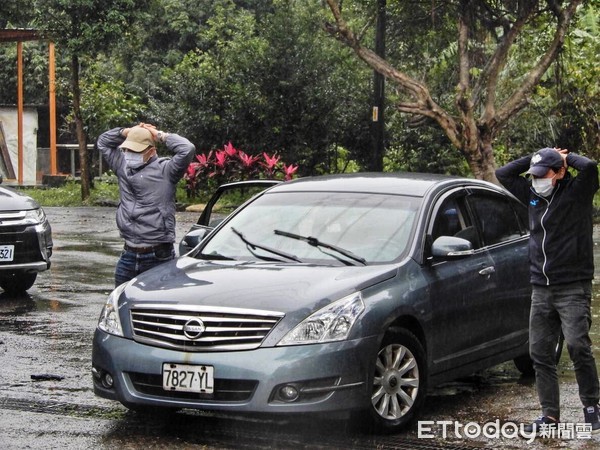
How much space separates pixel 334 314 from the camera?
6801 mm

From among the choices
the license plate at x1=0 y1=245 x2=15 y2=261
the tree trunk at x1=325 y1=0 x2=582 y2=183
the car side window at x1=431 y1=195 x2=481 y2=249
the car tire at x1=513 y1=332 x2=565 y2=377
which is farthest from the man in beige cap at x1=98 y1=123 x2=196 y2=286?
the tree trunk at x1=325 y1=0 x2=582 y2=183

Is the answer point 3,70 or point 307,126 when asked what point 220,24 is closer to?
point 307,126

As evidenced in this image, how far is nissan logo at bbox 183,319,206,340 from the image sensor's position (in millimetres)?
6750

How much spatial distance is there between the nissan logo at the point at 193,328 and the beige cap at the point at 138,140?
268 centimetres

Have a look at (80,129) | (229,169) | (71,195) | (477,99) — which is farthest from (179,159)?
(71,195)

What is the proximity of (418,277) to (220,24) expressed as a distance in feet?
87.3

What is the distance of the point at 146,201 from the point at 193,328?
8.40ft

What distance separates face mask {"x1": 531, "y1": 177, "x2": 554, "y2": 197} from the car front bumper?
1298mm

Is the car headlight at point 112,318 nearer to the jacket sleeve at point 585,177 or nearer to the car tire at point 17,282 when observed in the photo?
the jacket sleeve at point 585,177

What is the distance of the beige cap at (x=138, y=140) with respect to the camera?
9.16 m

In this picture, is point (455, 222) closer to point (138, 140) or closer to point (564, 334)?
point (564, 334)

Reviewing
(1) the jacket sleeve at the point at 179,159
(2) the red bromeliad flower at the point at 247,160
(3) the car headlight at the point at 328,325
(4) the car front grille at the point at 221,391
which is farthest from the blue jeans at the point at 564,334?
(2) the red bromeliad flower at the point at 247,160

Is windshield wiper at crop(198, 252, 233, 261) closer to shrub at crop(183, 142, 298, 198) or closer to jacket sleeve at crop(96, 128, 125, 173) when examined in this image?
jacket sleeve at crop(96, 128, 125, 173)

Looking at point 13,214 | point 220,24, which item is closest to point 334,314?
point 13,214
